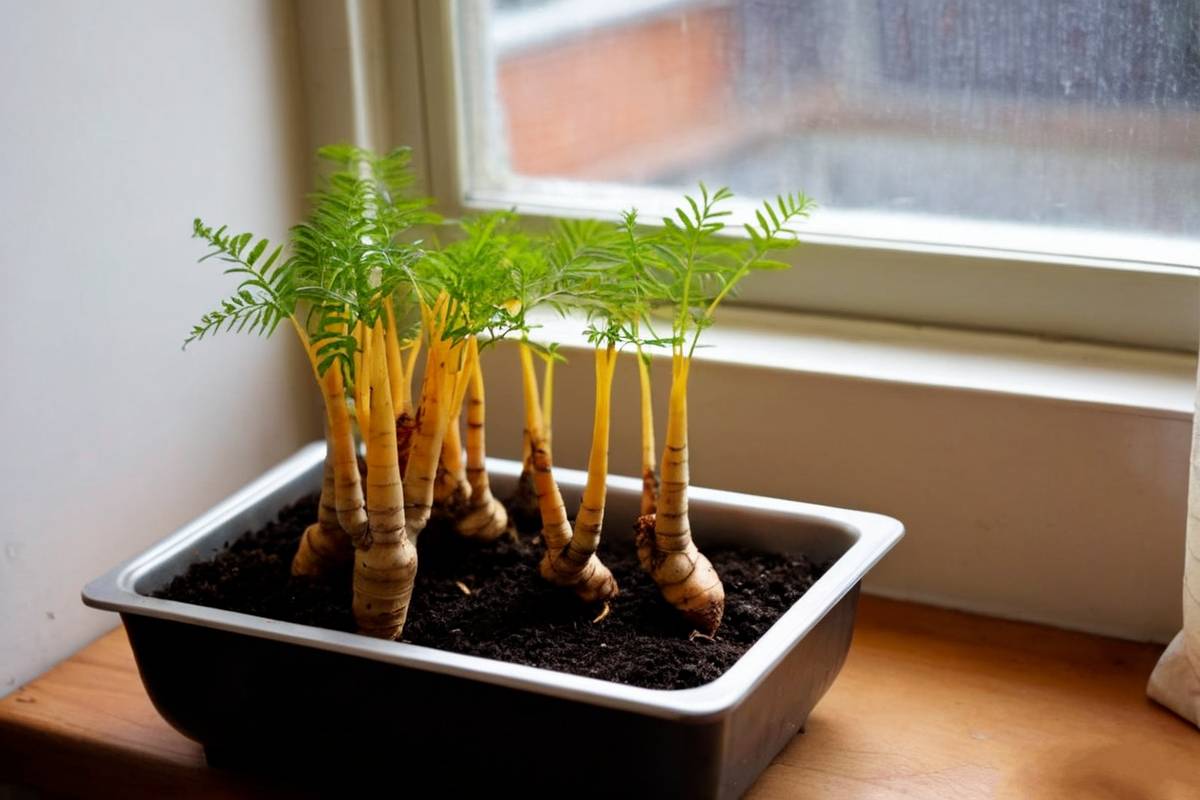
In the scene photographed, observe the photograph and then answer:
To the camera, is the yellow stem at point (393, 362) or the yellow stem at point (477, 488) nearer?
the yellow stem at point (393, 362)

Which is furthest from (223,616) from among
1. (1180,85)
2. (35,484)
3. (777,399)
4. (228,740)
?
(1180,85)

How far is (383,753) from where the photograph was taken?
34.6 inches

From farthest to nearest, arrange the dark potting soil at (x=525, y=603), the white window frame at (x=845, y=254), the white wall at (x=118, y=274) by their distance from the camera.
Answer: the white window frame at (x=845, y=254) → the white wall at (x=118, y=274) → the dark potting soil at (x=525, y=603)

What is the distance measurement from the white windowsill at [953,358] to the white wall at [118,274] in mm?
287

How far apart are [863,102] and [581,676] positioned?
0.59m

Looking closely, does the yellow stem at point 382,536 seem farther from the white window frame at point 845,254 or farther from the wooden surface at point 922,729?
the white window frame at point 845,254

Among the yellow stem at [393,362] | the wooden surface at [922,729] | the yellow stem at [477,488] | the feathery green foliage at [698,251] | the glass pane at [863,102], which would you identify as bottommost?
the wooden surface at [922,729]

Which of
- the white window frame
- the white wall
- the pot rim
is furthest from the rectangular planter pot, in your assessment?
the white window frame

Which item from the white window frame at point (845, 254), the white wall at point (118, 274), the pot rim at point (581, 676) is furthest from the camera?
the white window frame at point (845, 254)

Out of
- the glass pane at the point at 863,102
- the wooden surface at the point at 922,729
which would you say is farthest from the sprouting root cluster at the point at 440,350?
the glass pane at the point at 863,102

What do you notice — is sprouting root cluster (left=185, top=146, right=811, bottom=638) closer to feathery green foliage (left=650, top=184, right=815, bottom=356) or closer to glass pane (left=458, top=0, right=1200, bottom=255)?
feathery green foliage (left=650, top=184, right=815, bottom=356)

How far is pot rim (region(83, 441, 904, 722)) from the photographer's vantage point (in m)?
0.78

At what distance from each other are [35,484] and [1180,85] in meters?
0.90

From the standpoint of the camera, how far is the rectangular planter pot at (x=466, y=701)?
2.63 ft
